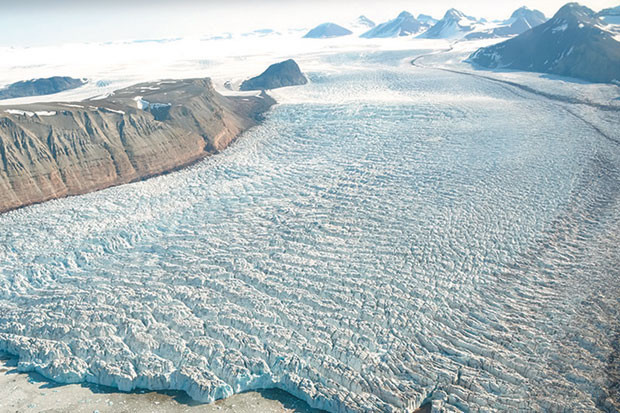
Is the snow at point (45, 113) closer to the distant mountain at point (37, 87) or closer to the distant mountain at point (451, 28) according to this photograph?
the distant mountain at point (37, 87)

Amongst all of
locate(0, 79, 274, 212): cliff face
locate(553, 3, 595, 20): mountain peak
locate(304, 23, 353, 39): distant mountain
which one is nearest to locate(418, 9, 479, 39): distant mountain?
locate(304, 23, 353, 39): distant mountain

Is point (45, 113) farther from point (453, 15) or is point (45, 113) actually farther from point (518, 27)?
point (453, 15)

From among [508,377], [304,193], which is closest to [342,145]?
[304,193]

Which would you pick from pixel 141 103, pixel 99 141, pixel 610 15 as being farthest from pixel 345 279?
pixel 610 15

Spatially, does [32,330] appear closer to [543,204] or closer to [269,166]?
[269,166]

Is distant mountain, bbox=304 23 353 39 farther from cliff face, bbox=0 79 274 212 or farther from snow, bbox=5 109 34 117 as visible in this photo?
snow, bbox=5 109 34 117

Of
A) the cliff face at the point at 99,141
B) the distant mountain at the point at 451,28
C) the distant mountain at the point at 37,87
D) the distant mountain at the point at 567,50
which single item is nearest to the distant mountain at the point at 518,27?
the distant mountain at the point at 451,28
